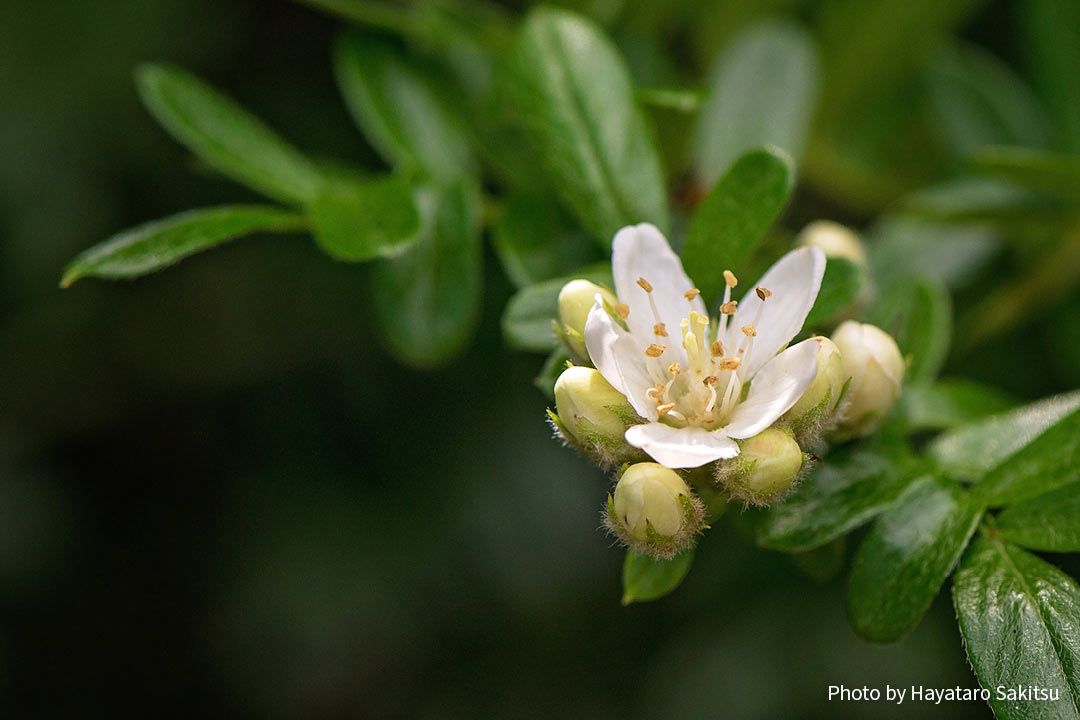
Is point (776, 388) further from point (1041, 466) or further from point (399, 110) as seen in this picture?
point (399, 110)

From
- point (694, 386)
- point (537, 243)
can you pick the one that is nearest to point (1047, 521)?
point (694, 386)

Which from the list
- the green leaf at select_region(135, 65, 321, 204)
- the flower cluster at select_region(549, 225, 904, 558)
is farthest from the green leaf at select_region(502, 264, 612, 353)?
the green leaf at select_region(135, 65, 321, 204)

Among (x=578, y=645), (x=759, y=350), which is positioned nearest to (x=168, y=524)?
(x=578, y=645)

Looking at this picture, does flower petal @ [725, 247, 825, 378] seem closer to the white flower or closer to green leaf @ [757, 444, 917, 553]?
the white flower

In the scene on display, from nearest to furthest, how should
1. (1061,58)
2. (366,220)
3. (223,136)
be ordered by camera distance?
(366,220) < (223,136) < (1061,58)

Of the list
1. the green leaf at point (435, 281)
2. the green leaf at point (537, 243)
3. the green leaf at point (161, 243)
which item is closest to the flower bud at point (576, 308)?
the green leaf at point (537, 243)

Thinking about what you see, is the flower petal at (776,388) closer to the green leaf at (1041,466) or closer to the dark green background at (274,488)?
the green leaf at (1041,466)

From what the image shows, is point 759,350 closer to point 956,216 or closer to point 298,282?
point 956,216
